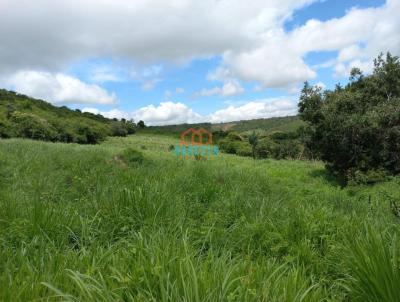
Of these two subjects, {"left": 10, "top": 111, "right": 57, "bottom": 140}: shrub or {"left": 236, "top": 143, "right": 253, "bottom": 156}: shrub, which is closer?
{"left": 10, "top": 111, "right": 57, "bottom": 140}: shrub

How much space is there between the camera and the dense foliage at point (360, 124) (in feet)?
40.3

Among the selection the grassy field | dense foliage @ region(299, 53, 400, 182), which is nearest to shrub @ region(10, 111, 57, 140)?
dense foliage @ region(299, 53, 400, 182)

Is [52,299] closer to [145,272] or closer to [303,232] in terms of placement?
[145,272]

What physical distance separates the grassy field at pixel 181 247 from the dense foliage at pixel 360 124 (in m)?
7.87

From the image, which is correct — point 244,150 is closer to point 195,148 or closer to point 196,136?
point 196,136

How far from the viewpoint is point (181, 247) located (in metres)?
2.99

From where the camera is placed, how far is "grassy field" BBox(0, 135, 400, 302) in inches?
92.0

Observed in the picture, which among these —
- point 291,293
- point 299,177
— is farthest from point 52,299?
point 299,177

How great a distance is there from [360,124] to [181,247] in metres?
11.1

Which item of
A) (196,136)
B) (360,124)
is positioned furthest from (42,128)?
(360,124)

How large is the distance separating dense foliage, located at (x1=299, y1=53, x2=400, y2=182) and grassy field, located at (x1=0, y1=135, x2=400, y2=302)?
787 centimetres

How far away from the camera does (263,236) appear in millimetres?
3863

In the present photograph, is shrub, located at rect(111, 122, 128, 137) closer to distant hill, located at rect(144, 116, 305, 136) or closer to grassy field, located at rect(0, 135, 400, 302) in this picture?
distant hill, located at rect(144, 116, 305, 136)

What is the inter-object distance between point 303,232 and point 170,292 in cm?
214
